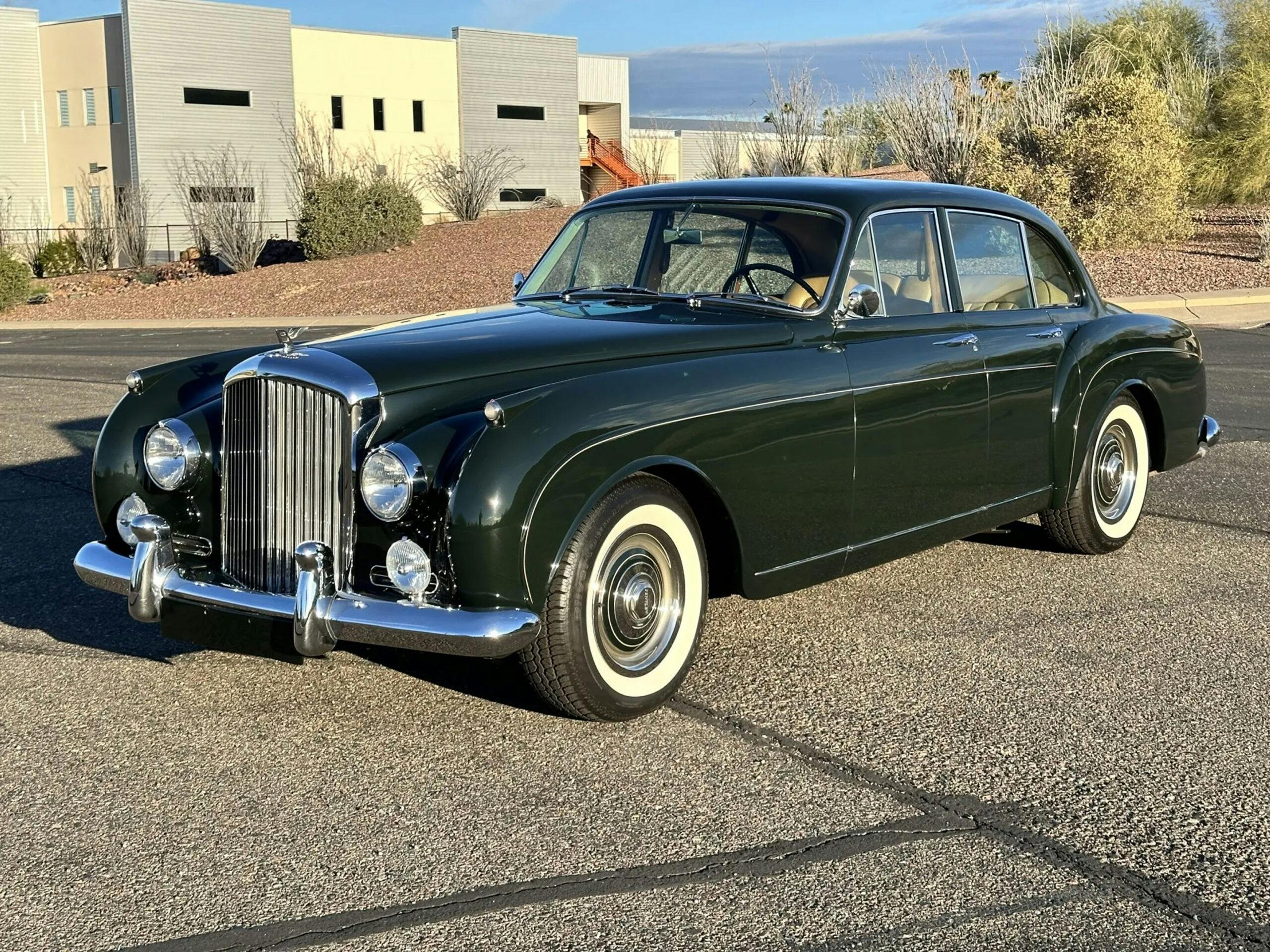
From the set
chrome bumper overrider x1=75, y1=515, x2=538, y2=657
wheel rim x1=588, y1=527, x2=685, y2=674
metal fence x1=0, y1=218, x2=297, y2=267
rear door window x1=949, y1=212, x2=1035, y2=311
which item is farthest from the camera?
metal fence x1=0, y1=218, x2=297, y2=267

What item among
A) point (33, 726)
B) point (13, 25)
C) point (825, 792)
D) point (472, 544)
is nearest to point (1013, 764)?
point (825, 792)

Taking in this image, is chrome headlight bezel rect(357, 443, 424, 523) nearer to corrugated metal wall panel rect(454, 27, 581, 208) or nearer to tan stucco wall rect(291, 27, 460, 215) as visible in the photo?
tan stucco wall rect(291, 27, 460, 215)

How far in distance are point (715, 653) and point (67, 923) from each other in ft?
8.55

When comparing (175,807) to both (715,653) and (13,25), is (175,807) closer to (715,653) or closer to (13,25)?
(715,653)

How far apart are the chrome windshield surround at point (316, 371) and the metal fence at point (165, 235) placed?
38.0 metres

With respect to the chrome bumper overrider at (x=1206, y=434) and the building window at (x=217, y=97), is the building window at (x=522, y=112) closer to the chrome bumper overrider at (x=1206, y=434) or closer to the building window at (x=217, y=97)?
the building window at (x=217, y=97)

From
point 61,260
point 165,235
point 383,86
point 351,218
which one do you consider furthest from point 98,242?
point 383,86

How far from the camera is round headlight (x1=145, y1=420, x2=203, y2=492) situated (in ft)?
15.6

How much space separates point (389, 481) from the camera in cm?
420

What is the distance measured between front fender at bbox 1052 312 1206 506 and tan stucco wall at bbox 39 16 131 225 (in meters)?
41.0

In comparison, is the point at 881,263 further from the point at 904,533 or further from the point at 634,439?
the point at 634,439

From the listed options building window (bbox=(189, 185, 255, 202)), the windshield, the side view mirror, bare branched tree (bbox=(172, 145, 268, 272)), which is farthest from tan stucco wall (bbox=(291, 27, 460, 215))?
the side view mirror

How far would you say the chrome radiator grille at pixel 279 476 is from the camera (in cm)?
434

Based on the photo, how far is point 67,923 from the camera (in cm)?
325
